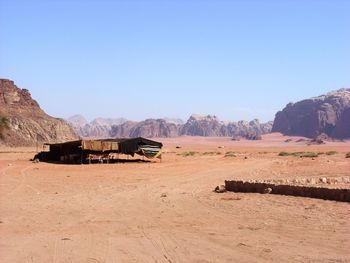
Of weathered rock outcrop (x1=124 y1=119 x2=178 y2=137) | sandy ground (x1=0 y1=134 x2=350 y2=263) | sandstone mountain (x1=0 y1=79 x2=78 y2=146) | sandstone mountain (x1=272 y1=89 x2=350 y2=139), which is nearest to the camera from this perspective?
sandy ground (x1=0 y1=134 x2=350 y2=263)

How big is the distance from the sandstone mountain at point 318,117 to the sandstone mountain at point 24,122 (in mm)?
78620

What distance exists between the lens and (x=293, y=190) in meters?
15.0

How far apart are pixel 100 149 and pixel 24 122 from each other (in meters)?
47.3

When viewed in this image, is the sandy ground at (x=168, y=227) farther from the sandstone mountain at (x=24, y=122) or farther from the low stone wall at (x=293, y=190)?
the sandstone mountain at (x=24, y=122)

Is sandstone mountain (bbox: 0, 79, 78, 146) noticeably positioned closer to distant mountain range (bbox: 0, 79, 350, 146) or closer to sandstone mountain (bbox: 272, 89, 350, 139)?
distant mountain range (bbox: 0, 79, 350, 146)

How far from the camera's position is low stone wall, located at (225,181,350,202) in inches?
534

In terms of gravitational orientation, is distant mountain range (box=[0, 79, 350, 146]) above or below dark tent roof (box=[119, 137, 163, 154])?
above

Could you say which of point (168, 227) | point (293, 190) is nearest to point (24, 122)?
point (293, 190)

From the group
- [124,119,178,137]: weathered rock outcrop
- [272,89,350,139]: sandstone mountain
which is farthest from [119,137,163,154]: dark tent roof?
[124,119,178,137]: weathered rock outcrop

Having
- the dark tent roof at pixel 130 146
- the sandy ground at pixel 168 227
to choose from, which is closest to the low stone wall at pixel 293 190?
the sandy ground at pixel 168 227

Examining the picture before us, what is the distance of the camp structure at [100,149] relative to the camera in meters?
33.9

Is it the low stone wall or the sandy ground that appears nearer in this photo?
the sandy ground

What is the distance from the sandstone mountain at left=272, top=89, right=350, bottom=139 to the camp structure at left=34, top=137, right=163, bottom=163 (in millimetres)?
A: 105696

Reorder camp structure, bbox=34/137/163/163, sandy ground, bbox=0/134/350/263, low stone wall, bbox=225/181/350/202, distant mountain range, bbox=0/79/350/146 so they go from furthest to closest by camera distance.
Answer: distant mountain range, bbox=0/79/350/146 < camp structure, bbox=34/137/163/163 < low stone wall, bbox=225/181/350/202 < sandy ground, bbox=0/134/350/263
